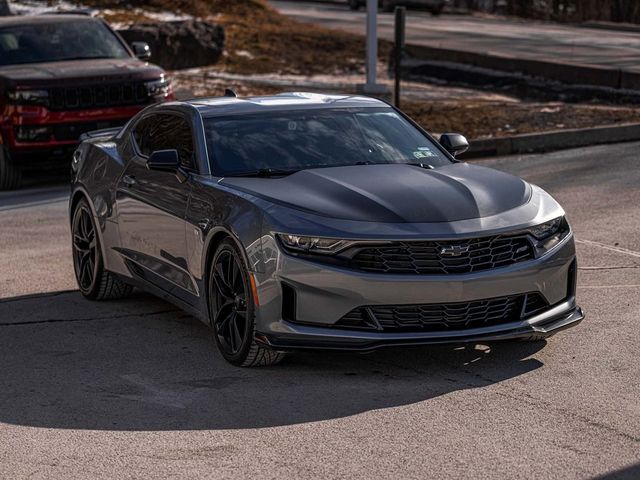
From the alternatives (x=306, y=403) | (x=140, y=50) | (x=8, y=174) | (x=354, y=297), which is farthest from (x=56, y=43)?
(x=306, y=403)

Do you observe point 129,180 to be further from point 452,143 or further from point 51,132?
point 51,132

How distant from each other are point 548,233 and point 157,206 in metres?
2.59

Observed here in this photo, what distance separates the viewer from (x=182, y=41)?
27.7 meters

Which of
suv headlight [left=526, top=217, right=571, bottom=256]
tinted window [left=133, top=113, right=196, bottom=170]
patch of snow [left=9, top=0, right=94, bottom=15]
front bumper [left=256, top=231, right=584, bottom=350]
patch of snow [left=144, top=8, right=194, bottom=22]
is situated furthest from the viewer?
patch of snow [left=144, top=8, right=194, bottom=22]

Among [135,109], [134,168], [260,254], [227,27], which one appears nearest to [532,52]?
[227,27]

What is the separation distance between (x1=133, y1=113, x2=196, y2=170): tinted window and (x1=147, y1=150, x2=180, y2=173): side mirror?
4.2 inches

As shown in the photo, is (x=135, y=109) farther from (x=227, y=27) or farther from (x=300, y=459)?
(x=227, y=27)

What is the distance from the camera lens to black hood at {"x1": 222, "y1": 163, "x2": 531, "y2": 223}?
7.69 meters

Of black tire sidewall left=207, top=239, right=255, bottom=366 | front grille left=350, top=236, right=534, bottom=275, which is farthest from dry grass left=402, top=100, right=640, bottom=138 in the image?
front grille left=350, top=236, right=534, bottom=275

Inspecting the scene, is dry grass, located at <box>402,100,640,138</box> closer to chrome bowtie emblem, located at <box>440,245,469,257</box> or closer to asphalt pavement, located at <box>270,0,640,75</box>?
→ asphalt pavement, located at <box>270,0,640,75</box>

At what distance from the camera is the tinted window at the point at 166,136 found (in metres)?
9.15

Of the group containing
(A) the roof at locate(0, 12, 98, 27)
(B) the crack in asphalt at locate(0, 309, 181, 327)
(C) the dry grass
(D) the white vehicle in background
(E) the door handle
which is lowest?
(D) the white vehicle in background

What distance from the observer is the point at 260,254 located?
764cm

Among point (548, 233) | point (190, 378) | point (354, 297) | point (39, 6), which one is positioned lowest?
point (39, 6)
